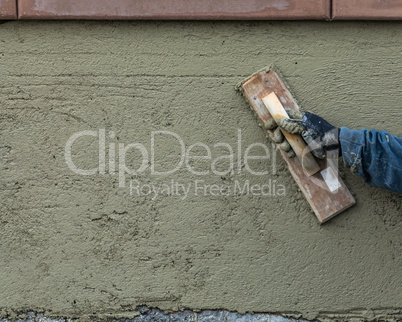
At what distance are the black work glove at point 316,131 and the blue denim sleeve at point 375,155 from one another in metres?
0.03

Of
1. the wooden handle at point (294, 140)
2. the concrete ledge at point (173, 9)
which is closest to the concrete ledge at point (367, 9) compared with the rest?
the concrete ledge at point (173, 9)

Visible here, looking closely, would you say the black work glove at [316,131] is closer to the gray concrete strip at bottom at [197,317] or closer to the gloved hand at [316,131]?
the gloved hand at [316,131]

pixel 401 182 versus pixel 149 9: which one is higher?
pixel 149 9

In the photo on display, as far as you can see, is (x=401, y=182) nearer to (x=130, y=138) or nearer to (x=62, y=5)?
(x=130, y=138)

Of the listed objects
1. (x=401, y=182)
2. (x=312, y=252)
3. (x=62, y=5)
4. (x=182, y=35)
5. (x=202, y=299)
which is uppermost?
(x=62, y=5)

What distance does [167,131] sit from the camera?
1.94m

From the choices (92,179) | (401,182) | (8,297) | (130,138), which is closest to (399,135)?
(401,182)

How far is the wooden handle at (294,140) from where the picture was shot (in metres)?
1.82

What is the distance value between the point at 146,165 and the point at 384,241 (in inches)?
43.3

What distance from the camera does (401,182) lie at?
5.74 feet

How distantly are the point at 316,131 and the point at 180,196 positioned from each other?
648mm

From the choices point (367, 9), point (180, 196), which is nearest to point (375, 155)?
point (367, 9)

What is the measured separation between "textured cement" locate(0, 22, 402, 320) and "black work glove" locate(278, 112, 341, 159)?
0.48ft

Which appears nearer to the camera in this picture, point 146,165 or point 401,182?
point 401,182
